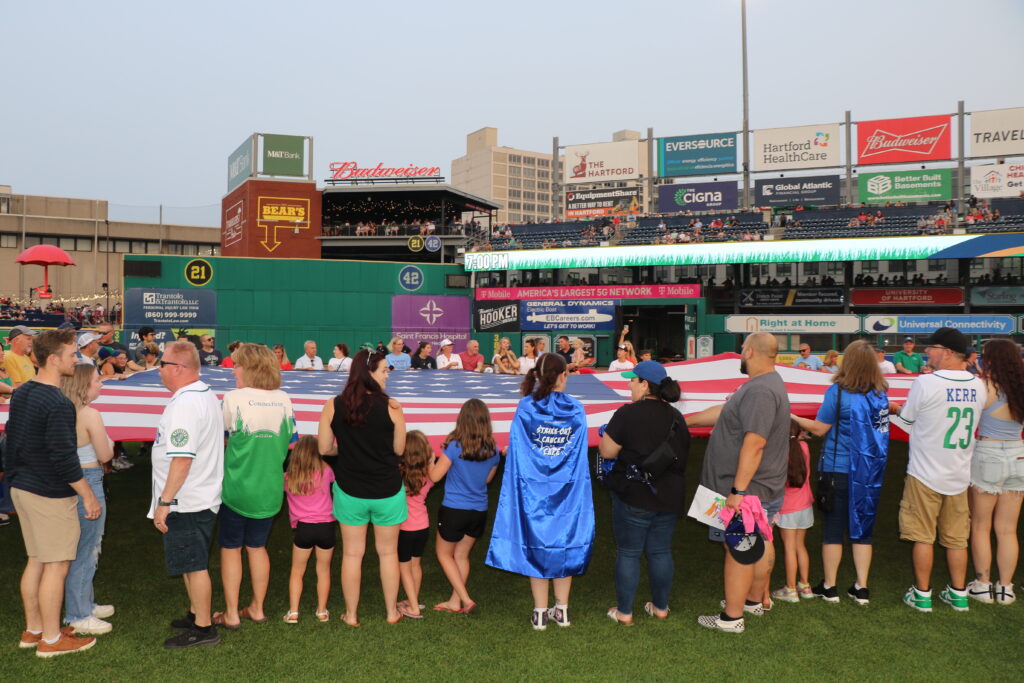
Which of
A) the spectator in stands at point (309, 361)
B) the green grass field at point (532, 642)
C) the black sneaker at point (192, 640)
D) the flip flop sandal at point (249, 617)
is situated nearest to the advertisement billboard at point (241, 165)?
the spectator in stands at point (309, 361)

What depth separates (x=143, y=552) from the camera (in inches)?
260

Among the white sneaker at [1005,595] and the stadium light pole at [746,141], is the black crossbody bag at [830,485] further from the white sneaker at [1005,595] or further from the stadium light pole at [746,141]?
the stadium light pole at [746,141]

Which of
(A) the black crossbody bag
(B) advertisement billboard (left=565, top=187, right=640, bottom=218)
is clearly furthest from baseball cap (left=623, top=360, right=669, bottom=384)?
(B) advertisement billboard (left=565, top=187, right=640, bottom=218)

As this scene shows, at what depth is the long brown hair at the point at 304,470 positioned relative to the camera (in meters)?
4.77

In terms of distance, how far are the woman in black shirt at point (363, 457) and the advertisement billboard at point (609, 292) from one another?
89.5ft

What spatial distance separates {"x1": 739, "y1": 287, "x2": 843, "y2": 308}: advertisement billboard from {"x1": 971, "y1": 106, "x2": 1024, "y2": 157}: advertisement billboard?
11638mm

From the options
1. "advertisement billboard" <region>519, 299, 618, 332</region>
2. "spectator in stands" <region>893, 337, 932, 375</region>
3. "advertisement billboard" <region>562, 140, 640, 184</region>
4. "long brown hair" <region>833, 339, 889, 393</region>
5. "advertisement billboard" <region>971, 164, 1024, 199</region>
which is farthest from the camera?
"advertisement billboard" <region>562, 140, 640, 184</region>

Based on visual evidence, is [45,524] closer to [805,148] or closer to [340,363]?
[340,363]

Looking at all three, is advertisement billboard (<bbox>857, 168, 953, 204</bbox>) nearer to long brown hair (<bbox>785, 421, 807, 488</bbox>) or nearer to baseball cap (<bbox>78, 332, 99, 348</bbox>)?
long brown hair (<bbox>785, 421, 807, 488</bbox>)

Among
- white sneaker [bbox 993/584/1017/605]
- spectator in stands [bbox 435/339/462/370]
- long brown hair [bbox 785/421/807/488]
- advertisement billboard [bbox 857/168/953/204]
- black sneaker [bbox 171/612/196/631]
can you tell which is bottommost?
white sneaker [bbox 993/584/1017/605]

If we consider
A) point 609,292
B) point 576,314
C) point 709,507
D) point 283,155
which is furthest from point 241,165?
point 709,507

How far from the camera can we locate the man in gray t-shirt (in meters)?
4.50

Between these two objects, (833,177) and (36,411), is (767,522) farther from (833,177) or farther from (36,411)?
(833,177)

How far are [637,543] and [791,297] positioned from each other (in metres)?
28.9
